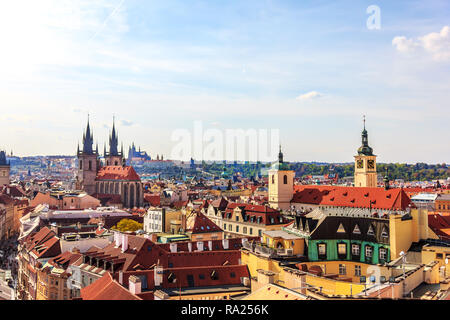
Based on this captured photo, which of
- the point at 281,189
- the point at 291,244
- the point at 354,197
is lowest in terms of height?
the point at 291,244

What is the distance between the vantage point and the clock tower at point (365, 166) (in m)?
59.0

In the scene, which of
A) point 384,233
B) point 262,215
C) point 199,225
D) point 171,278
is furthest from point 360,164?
→ point 171,278

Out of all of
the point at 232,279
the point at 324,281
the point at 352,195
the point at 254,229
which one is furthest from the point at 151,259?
the point at 352,195

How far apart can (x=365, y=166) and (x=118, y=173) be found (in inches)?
1842

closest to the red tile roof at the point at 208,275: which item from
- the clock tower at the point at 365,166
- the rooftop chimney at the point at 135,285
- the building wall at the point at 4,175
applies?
the rooftop chimney at the point at 135,285

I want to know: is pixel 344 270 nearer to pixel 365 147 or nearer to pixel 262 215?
pixel 262 215

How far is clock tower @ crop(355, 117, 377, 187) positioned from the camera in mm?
58969

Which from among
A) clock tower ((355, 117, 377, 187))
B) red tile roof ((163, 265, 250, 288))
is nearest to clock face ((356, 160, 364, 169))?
clock tower ((355, 117, 377, 187))

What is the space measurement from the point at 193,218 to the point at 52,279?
15.1m

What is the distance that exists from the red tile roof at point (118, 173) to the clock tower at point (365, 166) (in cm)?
4116

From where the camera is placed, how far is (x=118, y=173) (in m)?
88.2

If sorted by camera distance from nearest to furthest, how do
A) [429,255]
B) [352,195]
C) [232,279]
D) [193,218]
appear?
[429,255] → [232,279] → [193,218] → [352,195]

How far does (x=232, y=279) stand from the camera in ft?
73.2

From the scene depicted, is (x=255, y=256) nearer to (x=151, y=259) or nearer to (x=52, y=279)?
(x=151, y=259)
